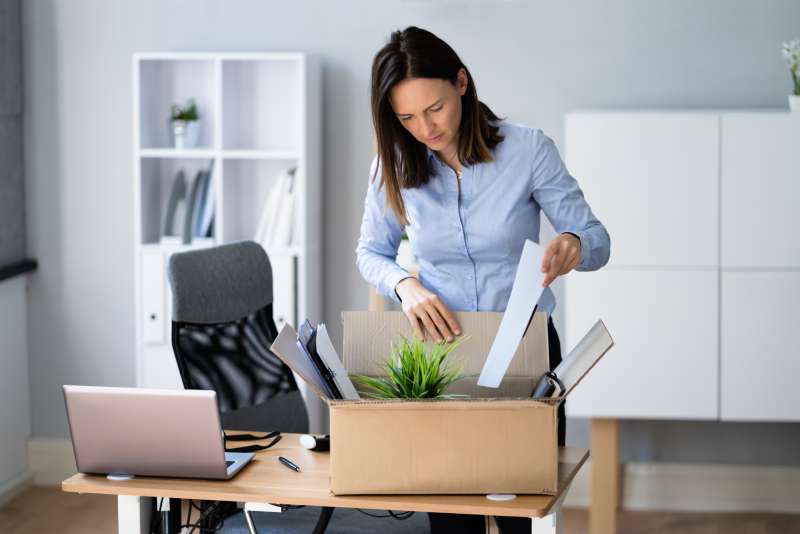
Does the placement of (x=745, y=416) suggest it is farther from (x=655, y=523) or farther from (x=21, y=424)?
(x=21, y=424)

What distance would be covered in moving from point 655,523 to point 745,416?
643 mm

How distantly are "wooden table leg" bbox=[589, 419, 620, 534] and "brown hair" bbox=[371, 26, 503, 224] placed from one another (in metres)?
1.73

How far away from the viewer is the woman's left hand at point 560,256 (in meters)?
2.16

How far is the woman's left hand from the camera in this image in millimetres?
2164

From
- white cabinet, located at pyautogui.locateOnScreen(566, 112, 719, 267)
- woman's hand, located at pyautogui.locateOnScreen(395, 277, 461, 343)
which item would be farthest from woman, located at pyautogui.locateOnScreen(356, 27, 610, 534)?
white cabinet, located at pyautogui.locateOnScreen(566, 112, 719, 267)

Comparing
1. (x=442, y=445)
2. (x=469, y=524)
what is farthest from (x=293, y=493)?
(x=469, y=524)

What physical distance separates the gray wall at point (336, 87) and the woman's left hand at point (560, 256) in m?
2.10

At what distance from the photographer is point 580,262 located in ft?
7.68

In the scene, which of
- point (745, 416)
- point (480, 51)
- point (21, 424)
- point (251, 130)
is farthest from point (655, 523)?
point (21, 424)

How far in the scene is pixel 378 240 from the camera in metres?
2.68

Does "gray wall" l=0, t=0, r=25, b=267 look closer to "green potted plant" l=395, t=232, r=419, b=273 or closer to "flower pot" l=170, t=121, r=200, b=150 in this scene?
"flower pot" l=170, t=121, r=200, b=150

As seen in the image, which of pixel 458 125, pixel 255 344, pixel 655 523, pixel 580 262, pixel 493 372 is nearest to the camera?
pixel 493 372

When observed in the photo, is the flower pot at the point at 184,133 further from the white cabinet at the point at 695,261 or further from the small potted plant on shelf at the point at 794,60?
the small potted plant on shelf at the point at 794,60

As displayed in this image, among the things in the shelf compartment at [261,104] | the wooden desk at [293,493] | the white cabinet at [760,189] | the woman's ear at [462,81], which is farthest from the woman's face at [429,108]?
the shelf compartment at [261,104]
